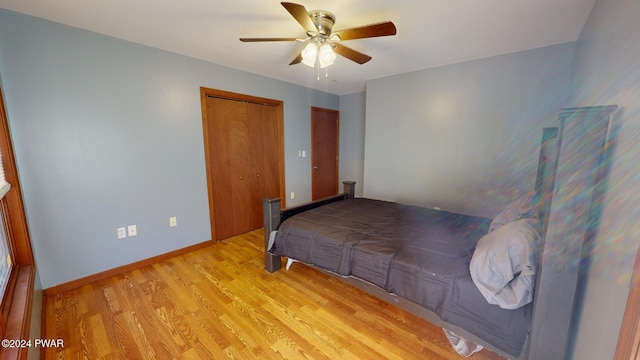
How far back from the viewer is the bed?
1228mm

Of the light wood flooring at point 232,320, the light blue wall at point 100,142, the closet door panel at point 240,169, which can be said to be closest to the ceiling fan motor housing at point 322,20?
the light blue wall at point 100,142

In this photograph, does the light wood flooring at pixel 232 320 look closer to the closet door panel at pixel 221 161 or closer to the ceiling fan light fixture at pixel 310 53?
the closet door panel at pixel 221 161

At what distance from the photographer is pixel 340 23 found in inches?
77.0

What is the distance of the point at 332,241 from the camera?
75.9 inches

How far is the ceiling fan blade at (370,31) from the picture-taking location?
1.53m

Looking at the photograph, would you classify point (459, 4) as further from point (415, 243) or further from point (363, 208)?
point (363, 208)

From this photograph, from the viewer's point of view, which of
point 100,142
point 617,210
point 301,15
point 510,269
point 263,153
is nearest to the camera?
point 617,210

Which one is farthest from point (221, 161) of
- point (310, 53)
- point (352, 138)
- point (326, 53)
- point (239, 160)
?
point (352, 138)

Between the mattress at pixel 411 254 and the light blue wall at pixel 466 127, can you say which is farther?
the light blue wall at pixel 466 127

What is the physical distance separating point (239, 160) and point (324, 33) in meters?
2.14

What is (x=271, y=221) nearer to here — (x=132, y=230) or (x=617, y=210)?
(x=132, y=230)

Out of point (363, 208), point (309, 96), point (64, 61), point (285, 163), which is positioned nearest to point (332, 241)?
point (363, 208)

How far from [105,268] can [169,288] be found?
0.74 metres

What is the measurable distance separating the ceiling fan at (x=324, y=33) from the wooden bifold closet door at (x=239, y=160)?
1.52m
